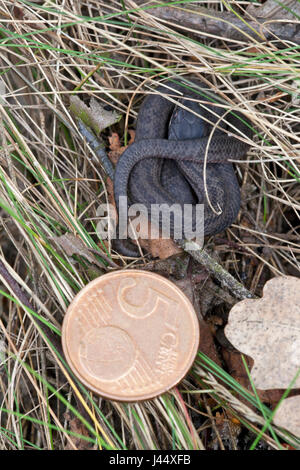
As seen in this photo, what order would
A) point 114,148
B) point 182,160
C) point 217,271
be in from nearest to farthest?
1. point 217,271
2. point 114,148
3. point 182,160

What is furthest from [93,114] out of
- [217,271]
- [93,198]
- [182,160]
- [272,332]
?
[272,332]

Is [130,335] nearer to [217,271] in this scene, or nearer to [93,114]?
[217,271]

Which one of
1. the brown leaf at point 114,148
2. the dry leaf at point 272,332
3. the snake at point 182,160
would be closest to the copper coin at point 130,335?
the dry leaf at point 272,332

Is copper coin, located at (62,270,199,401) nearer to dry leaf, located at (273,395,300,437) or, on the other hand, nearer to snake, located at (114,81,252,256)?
dry leaf, located at (273,395,300,437)

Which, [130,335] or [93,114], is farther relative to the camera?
[93,114]

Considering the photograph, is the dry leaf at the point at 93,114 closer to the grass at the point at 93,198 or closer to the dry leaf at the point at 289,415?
the grass at the point at 93,198
